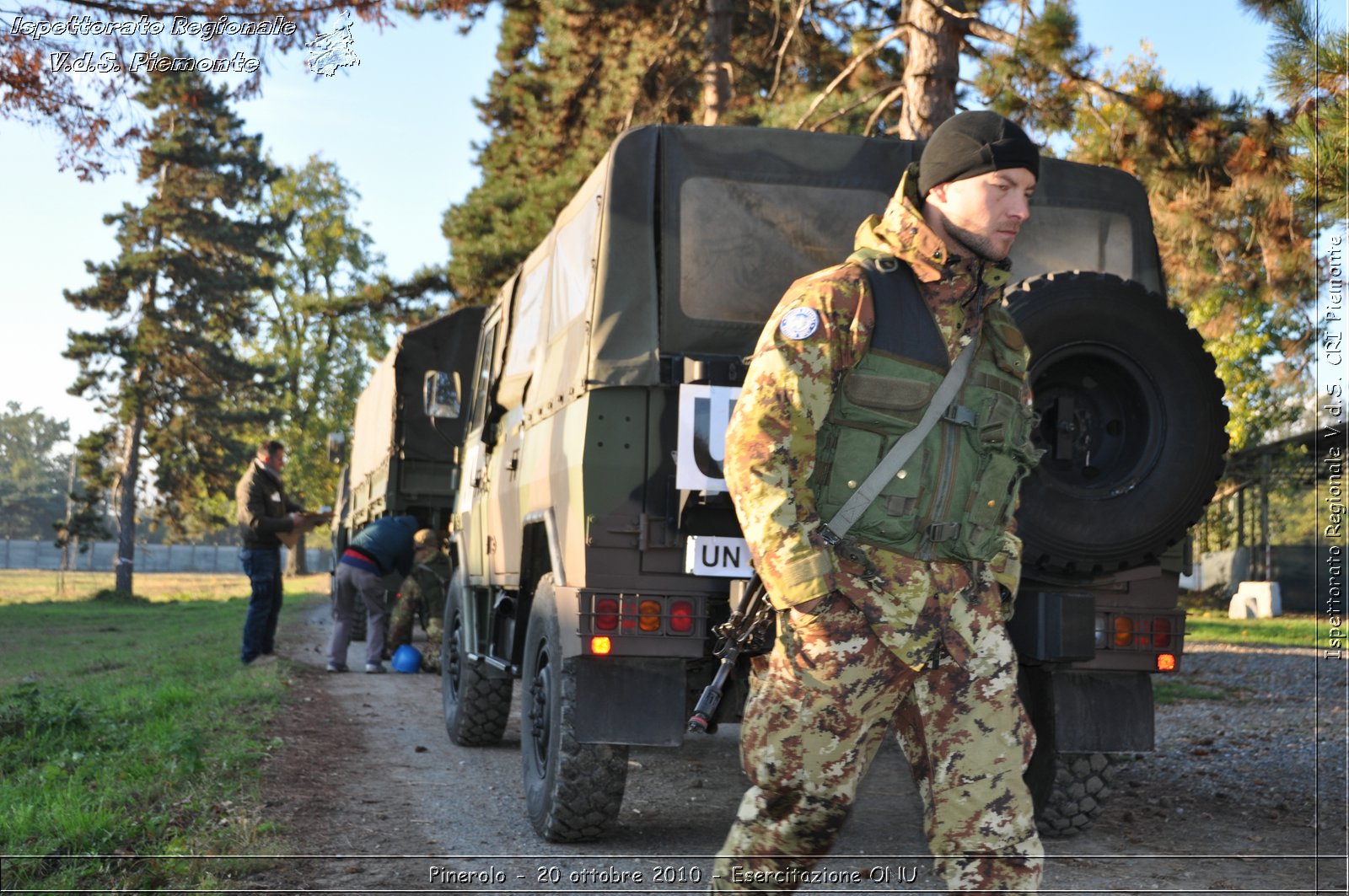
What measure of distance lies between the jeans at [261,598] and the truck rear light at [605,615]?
7423 mm

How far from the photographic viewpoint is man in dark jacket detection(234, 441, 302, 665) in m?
11.7

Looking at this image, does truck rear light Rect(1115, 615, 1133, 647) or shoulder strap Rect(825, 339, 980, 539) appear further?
truck rear light Rect(1115, 615, 1133, 647)

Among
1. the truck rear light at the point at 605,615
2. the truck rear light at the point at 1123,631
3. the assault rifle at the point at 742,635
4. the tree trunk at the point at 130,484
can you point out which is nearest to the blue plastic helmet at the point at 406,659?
the truck rear light at the point at 605,615

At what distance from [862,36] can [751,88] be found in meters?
8.63

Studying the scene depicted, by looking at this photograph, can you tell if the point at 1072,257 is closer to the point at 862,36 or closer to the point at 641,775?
the point at 641,775

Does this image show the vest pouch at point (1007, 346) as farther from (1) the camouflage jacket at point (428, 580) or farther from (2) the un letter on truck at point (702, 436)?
(1) the camouflage jacket at point (428, 580)

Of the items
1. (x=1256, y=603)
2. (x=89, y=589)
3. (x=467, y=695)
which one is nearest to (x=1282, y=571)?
(x=1256, y=603)

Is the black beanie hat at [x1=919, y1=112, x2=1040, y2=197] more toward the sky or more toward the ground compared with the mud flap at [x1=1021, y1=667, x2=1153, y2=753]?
A: more toward the sky

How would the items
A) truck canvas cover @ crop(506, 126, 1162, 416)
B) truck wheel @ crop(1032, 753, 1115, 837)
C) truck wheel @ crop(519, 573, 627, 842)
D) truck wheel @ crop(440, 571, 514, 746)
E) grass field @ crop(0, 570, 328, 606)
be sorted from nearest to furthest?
truck wheel @ crop(519, 573, 627, 842) → truck canvas cover @ crop(506, 126, 1162, 416) → truck wheel @ crop(1032, 753, 1115, 837) → truck wheel @ crop(440, 571, 514, 746) → grass field @ crop(0, 570, 328, 606)

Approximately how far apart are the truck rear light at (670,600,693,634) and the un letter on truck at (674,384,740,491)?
0.43 meters

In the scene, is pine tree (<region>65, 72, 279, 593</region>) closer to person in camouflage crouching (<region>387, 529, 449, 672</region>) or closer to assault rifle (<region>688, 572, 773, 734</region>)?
person in camouflage crouching (<region>387, 529, 449, 672</region>)

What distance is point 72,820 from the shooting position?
4984 millimetres

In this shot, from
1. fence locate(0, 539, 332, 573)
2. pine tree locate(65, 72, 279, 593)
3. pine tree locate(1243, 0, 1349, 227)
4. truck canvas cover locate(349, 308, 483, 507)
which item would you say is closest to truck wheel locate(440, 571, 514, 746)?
pine tree locate(1243, 0, 1349, 227)

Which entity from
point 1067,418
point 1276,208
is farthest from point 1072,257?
point 1276,208
